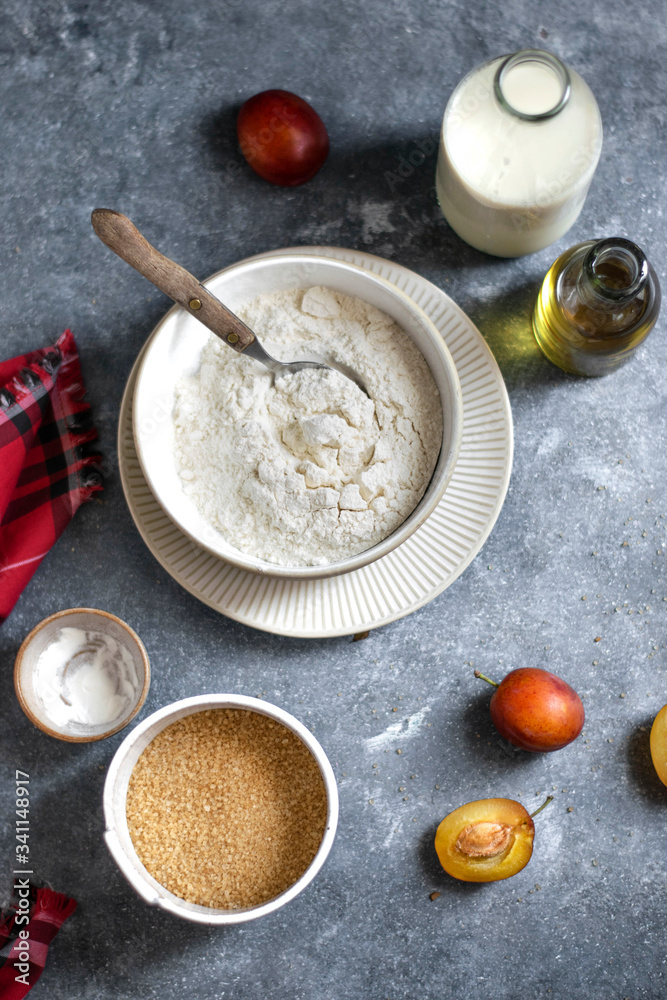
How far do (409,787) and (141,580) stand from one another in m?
0.60

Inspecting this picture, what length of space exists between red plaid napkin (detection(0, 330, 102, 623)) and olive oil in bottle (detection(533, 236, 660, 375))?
32.7 inches

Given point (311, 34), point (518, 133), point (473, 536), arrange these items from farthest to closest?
1. point (311, 34)
2. point (473, 536)
3. point (518, 133)

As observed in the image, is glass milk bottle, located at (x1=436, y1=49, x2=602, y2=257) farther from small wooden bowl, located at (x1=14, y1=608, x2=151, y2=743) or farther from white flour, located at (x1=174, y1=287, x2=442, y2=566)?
small wooden bowl, located at (x1=14, y1=608, x2=151, y2=743)

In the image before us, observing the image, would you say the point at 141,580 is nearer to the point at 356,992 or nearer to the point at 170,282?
the point at 170,282

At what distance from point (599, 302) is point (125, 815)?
1118 mm

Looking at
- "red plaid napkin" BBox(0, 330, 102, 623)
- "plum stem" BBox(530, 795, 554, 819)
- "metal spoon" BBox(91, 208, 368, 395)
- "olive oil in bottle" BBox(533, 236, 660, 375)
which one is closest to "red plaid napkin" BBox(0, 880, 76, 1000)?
"red plaid napkin" BBox(0, 330, 102, 623)

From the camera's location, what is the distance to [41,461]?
4.38 ft

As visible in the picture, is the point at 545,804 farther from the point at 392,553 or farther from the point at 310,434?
the point at 310,434

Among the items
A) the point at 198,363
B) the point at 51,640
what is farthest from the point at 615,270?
the point at 51,640

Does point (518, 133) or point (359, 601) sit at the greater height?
point (518, 133)

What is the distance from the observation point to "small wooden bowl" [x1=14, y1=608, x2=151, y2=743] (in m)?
1.25

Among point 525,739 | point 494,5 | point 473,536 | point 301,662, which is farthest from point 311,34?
point 525,739

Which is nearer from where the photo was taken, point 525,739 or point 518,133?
point 518,133

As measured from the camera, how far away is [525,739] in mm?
1264
